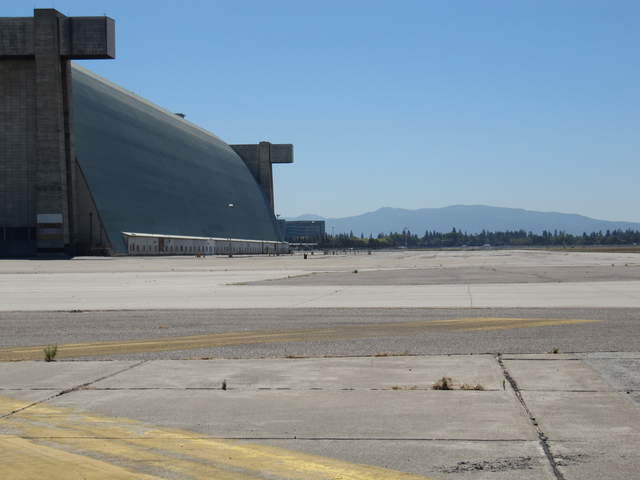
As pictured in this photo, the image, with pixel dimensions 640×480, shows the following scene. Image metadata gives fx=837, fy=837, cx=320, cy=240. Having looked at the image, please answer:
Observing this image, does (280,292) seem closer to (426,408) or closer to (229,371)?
(229,371)

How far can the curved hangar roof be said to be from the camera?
100312mm

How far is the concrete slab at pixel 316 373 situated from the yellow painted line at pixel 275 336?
5.85 ft

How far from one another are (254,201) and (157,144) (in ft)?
159

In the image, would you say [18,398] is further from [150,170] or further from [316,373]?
[150,170]

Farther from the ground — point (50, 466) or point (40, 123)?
point (40, 123)

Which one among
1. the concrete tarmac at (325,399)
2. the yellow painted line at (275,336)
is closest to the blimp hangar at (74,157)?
the concrete tarmac at (325,399)

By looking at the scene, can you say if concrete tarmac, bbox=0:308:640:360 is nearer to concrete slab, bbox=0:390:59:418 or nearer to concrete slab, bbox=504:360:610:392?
concrete slab, bbox=504:360:610:392

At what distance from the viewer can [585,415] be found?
655 cm

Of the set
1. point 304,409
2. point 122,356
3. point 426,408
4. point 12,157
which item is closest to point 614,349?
point 426,408

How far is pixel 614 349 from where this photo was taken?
34.9 feet

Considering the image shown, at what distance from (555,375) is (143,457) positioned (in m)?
4.61

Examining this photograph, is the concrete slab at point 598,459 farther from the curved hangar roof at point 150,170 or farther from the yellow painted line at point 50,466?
the curved hangar roof at point 150,170

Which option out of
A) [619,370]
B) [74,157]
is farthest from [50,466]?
[74,157]

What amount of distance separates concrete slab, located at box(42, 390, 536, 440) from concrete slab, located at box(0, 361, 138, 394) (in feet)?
2.18
